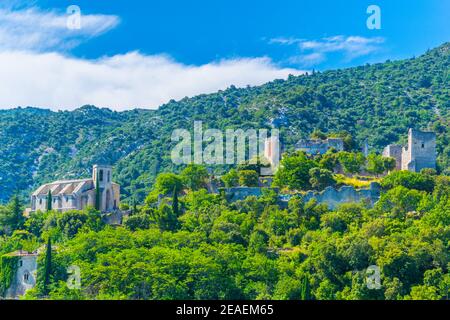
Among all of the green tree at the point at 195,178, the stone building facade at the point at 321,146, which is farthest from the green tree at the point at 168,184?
the stone building facade at the point at 321,146

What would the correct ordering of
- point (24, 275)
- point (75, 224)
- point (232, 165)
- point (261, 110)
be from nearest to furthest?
point (24, 275) → point (75, 224) → point (232, 165) → point (261, 110)

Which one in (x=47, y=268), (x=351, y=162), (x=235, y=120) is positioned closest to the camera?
(x=47, y=268)

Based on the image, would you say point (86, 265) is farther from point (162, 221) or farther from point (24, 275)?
point (162, 221)

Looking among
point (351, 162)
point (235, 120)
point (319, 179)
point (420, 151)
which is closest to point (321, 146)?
point (351, 162)

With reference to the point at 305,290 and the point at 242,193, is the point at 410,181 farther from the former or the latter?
the point at 305,290

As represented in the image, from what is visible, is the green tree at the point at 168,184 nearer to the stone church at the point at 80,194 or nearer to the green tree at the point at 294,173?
the stone church at the point at 80,194

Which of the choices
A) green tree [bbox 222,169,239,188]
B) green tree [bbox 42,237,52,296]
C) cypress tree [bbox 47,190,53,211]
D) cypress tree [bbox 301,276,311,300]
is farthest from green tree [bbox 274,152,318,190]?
green tree [bbox 42,237,52,296]
